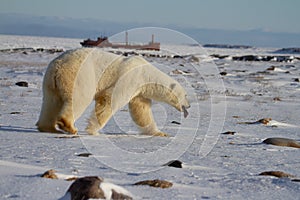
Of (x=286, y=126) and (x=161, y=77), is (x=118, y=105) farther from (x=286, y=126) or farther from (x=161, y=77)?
(x=286, y=126)

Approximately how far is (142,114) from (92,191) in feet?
14.8

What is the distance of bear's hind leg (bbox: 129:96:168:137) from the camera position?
763 cm

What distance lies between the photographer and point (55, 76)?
22.3ft

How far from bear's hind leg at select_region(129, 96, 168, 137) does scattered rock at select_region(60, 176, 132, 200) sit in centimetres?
417

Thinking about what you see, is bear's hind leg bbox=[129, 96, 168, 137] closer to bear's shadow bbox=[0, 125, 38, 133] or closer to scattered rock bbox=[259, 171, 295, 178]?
bear's shadow bbox=[0, 125, 38, 133]

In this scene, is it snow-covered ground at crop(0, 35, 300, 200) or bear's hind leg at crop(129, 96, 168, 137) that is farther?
bear's hind leg at crop(129, 96, 168, 137)

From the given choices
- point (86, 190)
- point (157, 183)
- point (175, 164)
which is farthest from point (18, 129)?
point (86, 190)

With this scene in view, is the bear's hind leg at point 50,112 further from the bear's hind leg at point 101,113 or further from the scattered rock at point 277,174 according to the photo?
the scattered rock at point 277,174

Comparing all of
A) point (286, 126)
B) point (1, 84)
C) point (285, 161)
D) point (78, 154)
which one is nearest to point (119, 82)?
point (78, 154)

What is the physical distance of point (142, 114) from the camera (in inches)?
306

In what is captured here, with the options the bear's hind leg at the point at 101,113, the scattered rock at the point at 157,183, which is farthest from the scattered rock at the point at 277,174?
the bear's hind leg at the point at 101,113

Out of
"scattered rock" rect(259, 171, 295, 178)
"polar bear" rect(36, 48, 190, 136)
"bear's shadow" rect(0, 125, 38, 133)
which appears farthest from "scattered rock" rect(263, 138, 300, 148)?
"bear's shadow" rect(0, 125, 38, 133)

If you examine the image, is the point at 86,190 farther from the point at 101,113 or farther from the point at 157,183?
the point at 101,113

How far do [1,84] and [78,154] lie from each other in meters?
10.9
